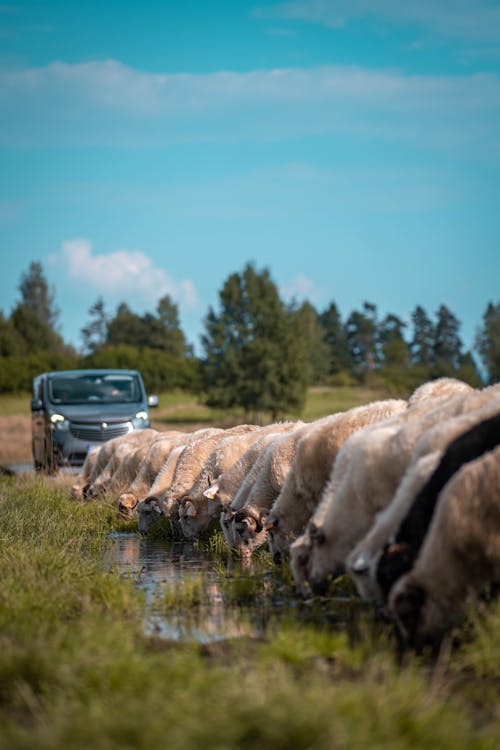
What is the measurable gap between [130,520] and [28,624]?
869 cm

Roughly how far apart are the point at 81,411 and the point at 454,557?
751 inches

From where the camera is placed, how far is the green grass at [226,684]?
148 inches

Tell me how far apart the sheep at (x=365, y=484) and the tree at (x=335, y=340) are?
134440mm

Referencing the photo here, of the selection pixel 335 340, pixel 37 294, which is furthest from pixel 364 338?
pixel 37 294

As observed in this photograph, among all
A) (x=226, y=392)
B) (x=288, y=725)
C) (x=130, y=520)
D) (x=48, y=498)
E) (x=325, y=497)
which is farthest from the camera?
(x=226, y=392)

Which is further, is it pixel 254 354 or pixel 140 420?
pixel 254 354

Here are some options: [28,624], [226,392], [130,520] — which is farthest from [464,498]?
[226,392]

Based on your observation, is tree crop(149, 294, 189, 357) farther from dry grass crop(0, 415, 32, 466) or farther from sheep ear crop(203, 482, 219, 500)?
sheep ear crop(203, 482, 219, 500)

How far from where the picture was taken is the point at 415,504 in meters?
5.62

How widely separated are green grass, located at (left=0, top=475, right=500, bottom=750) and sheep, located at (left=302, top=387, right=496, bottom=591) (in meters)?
0.38

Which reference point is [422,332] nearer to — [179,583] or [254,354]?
[254,354]

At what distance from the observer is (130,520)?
1454 centimetres

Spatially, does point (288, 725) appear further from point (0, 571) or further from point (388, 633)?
point (0, 571)

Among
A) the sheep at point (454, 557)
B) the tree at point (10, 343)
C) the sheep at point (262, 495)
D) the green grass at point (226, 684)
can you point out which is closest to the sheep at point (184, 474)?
the sheep at point (262, 495)
